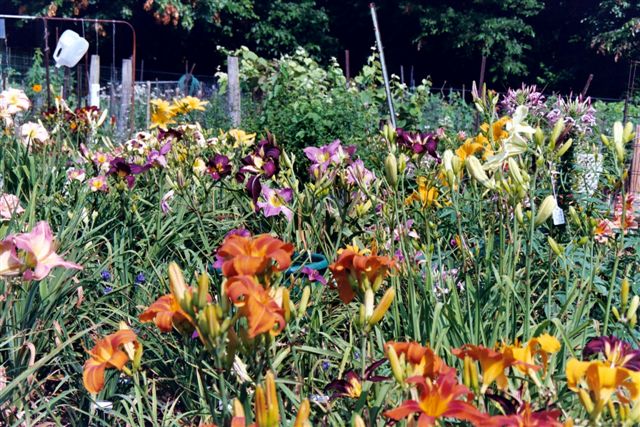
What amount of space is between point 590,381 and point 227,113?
810 centimetres

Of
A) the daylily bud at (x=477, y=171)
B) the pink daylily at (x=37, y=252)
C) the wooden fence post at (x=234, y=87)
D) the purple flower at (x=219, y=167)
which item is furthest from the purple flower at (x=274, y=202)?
the wooden fence post at (x=234, y=87)

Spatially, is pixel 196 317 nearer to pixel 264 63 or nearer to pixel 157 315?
pixel 157 315

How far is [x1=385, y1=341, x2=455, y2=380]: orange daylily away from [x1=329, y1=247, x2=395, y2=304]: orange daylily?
0.19 m

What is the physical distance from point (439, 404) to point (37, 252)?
88cm

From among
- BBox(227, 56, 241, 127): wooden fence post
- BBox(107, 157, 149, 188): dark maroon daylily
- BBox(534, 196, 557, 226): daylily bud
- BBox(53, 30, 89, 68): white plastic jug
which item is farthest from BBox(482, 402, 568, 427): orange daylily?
BBox(227, 56, 241, 127): wooden fence post

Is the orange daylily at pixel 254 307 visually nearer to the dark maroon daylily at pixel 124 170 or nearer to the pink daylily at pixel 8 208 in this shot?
the pink daylily at pixel 8 208

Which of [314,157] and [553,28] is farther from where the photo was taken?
[553,28]

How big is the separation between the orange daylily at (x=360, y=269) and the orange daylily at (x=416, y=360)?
19cm

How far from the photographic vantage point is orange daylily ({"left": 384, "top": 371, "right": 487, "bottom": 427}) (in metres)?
1.02

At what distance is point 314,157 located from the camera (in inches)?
113

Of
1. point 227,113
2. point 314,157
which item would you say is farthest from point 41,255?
point 227,113

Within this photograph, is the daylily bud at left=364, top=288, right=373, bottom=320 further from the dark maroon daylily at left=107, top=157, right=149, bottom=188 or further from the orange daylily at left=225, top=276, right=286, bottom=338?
the dark maroon daylily at left=107, top=157, right=149, bottom=188

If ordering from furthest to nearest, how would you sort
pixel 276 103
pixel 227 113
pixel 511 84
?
pixel 511 84 < pixel 227 113 < pixel 276 103

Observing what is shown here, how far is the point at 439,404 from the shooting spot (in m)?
1.06
